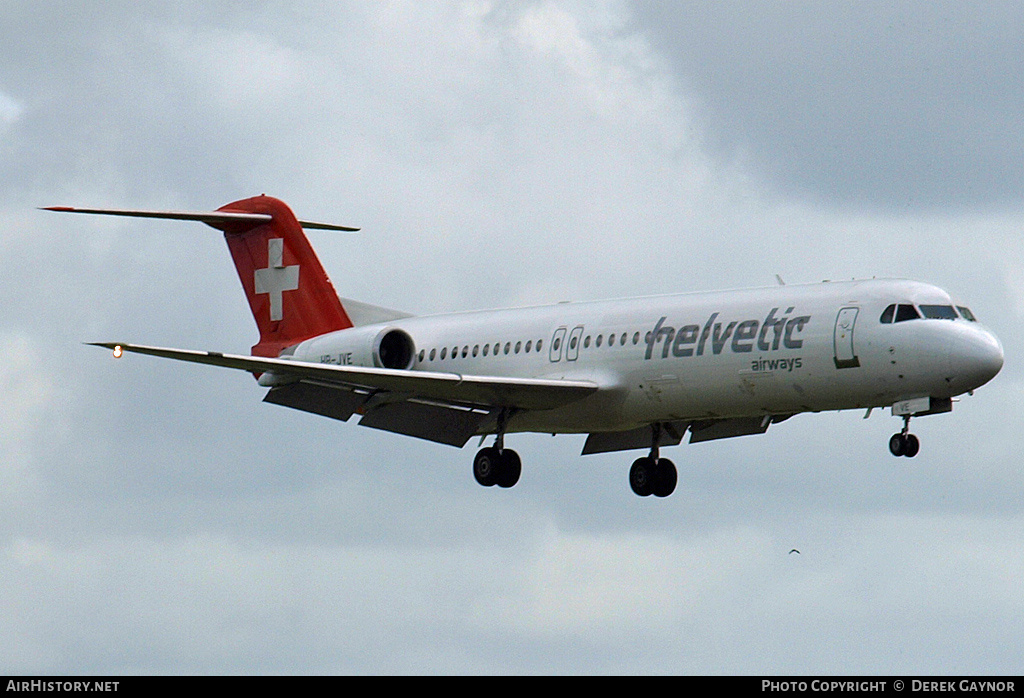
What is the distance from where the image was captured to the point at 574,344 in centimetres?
4078

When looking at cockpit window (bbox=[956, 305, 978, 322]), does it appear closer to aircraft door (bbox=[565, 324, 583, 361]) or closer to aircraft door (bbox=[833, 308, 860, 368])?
aircraft door (bbox=[833, 308, 860, 368])

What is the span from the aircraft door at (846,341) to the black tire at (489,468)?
8.03 metres

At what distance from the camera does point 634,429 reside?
42.7m

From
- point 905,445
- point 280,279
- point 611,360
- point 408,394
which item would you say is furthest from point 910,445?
point 280,279

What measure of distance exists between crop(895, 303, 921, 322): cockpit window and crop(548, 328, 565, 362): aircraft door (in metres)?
7.67

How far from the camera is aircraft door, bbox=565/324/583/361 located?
4066cm

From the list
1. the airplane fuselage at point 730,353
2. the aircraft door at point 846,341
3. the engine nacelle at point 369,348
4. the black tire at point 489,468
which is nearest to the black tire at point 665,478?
the airplane fuselage at point 730,353

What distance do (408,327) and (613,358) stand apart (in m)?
6.88

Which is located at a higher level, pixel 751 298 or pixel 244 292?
pixel 244 292

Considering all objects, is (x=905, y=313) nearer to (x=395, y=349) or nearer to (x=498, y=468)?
(x=498, y=468)

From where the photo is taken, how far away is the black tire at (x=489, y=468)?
134 feet

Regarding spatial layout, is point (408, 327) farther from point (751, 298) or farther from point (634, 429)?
point (751, 298)

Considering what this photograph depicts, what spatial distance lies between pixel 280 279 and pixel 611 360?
11.1 metres
